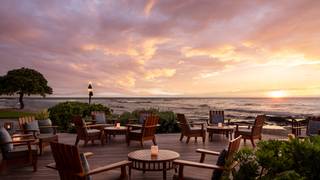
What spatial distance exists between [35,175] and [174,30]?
7749 millimetres

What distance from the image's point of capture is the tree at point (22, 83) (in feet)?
92.2

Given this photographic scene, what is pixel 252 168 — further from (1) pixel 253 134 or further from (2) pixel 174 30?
(2) pixel 174 30

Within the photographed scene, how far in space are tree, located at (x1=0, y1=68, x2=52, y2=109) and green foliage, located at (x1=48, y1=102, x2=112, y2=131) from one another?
15441 mm

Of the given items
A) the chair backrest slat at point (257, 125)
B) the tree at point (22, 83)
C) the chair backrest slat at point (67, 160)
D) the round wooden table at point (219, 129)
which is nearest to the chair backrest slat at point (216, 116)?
the round wooden table at point (219, 129)

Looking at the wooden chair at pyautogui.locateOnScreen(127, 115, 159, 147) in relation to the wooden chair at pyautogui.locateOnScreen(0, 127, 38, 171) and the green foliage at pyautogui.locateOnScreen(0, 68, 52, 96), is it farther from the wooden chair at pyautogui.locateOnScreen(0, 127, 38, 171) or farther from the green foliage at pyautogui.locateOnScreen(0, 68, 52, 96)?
the green foliage at pyautogui.locateOnScreen(0, 68, 52, 96)

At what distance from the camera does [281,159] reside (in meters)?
2.57

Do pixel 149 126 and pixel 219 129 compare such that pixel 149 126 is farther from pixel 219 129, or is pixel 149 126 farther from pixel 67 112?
pixel 67 112

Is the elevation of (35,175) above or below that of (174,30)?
below

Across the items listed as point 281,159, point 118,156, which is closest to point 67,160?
point 281,159

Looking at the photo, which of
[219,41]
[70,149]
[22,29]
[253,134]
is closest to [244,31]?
[219,41]

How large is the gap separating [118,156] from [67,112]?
7257 millimetres

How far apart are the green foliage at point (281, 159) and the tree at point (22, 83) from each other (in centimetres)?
2829

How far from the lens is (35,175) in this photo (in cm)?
596

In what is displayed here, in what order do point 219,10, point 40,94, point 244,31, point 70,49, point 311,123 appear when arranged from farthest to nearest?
point 40,94 → point 70,49 → point 244,31 → point 219,10 → point 311,123
